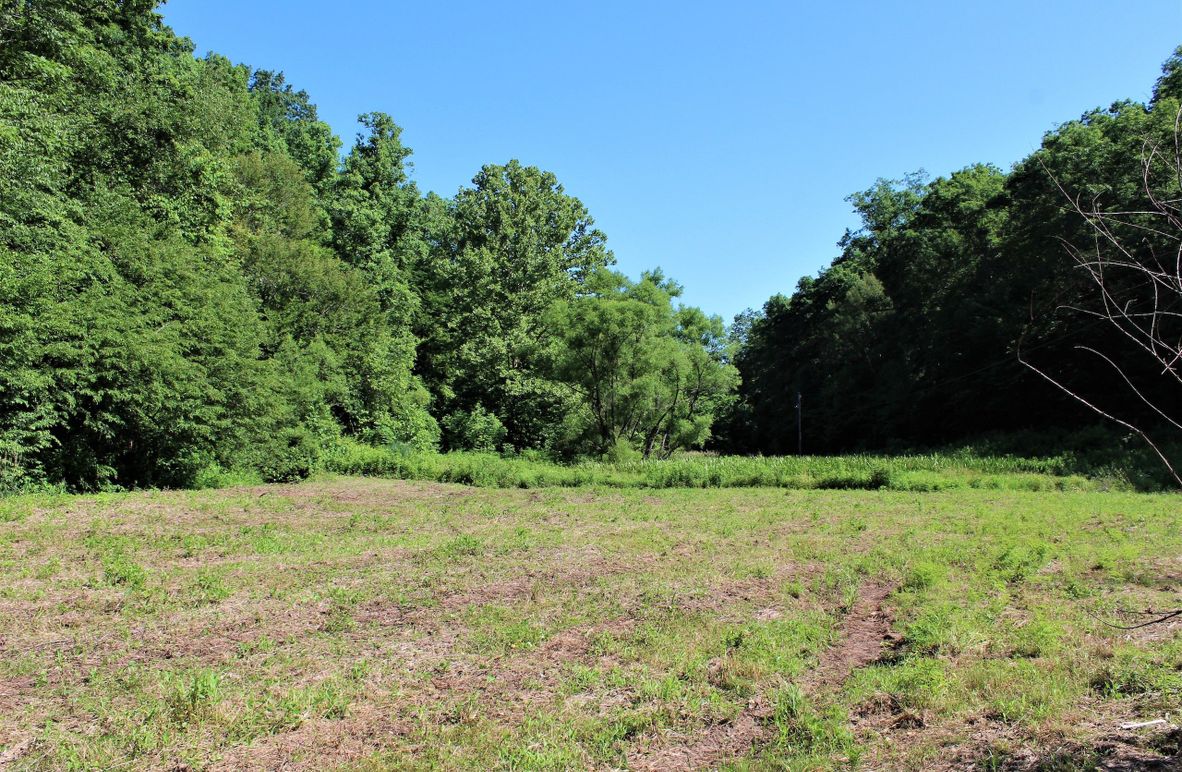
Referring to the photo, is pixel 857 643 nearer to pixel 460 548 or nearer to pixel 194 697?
pixel 194 697

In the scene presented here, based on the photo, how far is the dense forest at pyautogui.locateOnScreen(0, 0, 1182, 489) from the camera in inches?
590

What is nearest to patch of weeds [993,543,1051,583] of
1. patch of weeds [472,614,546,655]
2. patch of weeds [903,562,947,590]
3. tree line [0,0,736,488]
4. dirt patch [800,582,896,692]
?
patch of weeds [903,562,947,590]

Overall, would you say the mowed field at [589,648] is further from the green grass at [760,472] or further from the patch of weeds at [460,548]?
the green grass at [760,472]

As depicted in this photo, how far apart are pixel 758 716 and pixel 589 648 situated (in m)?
1.79

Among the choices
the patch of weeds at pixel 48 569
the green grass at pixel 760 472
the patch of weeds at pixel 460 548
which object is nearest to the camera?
the patch of weeds at pixel 48 569

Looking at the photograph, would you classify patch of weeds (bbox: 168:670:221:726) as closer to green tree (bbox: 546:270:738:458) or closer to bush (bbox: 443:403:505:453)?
green tree (bbox: 546:270:738:458)

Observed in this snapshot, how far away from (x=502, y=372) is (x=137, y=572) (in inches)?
1102

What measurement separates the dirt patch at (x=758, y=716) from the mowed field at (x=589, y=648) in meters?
0.02

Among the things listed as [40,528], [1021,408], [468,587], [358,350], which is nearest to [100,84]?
[358,350]

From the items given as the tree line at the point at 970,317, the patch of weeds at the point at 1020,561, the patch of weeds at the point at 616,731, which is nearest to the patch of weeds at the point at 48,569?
the patch of weeds at the point at 616,731

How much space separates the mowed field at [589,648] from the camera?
4031 mm

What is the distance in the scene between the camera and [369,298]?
29250 mm

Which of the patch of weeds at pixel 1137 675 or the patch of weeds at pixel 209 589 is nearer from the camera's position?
the patch of weeds at pixel 1137 675

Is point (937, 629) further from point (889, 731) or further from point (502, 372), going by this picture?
point (502, 372)
